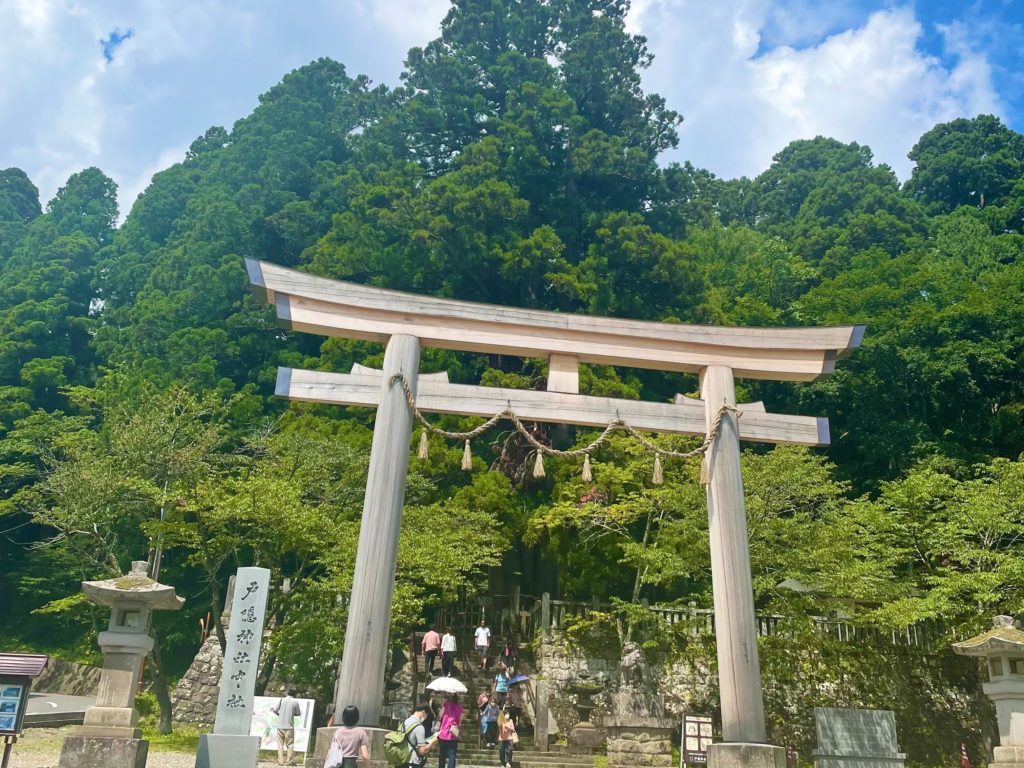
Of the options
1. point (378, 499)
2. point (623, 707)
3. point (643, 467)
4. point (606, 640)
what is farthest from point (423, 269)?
point (378, 499)

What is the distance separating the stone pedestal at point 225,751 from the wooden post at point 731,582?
527 centimetres

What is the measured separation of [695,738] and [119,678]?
8.08 meters

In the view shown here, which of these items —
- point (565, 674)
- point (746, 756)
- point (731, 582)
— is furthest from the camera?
point (565, 674)

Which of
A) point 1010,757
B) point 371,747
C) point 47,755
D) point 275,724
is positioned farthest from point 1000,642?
point 47,755

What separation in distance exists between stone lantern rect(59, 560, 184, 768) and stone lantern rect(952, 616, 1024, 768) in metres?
10.3

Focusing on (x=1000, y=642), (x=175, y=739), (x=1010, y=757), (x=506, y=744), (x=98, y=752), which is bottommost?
(x=175, y=739)

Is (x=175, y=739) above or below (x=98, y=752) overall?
below

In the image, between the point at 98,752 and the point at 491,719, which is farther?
the point at 491,719

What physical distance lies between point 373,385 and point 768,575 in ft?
29.2

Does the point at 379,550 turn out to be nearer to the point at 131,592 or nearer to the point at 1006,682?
the point at 131,592

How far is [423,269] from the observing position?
25469 millimetres

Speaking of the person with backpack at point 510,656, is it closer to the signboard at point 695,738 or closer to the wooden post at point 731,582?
the signboard at point 695,738

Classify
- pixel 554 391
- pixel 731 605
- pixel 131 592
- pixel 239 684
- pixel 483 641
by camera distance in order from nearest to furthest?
pixel 239 684 < pixel 731 605 < pixel 131 592 < pixel 554 391 < pixel 483 641

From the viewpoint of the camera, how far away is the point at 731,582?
9383 millimetres
